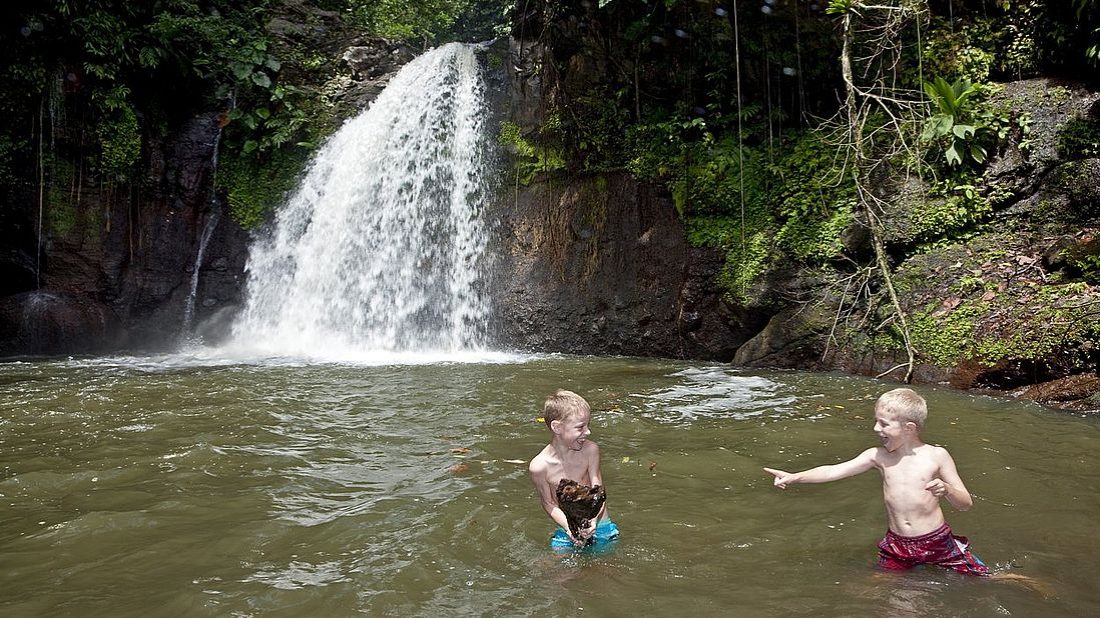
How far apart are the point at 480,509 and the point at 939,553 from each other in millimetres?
2139

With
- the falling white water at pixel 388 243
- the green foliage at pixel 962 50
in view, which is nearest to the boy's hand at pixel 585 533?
the falling white water at pixel 388 243

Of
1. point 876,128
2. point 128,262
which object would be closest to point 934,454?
point 876,128

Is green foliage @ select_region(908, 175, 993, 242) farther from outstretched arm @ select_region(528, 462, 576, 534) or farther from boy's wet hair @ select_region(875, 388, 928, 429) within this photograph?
outstretched arm @ select_region(528, 462, 576, 534)

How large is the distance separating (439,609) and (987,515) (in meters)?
2.74

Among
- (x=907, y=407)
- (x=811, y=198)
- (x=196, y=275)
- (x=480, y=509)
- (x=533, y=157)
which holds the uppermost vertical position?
(x=533, y=157)

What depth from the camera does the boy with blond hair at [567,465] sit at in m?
3.07

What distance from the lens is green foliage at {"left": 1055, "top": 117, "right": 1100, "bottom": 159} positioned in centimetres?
829

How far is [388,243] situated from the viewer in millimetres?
12219

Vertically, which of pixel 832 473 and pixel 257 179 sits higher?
pixel 257 179

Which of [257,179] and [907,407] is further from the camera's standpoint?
[257,179]

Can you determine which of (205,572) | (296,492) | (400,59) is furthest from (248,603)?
(400,59)

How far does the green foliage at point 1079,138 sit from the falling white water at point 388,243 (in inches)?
319

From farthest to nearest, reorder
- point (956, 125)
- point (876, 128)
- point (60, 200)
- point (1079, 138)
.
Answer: point (60, 200)
point (876, 128)
point (956, 125)
point (1079, 138)

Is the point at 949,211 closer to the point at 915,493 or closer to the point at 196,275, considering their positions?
the point at 915,493
